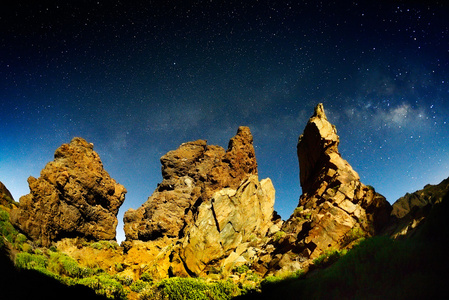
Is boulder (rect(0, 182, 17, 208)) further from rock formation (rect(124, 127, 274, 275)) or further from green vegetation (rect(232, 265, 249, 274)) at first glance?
green vegetation (rect(232, 265, 249, 274))

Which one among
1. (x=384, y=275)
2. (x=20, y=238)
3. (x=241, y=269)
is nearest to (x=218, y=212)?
(x=241, y=269)

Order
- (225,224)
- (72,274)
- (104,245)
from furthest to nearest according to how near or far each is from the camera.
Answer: (104,245), (225,224), (72,274)

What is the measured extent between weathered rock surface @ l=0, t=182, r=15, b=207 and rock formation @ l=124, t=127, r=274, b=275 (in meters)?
16.5

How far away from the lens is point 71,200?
1190 inches

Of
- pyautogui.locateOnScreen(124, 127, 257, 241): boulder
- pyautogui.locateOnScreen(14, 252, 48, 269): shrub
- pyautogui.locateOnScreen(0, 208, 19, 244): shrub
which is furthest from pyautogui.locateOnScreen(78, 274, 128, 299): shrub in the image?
pyautogui.locateOnScreen(124, 127, 257, 241): boulder

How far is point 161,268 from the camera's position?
2583 cm

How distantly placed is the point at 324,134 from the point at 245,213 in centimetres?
1638

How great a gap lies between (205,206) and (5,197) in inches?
981

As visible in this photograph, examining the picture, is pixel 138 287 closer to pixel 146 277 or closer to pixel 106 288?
pixel 106 288

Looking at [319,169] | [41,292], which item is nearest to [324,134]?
[319,169]

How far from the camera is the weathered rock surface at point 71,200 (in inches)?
1005

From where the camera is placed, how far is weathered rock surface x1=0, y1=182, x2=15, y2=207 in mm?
24492

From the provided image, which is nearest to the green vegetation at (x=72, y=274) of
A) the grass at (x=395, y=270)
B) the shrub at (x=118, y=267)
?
the shrub at (x=118, y=267)

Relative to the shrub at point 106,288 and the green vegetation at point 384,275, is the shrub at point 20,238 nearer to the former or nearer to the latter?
the shrub at point 106,288
